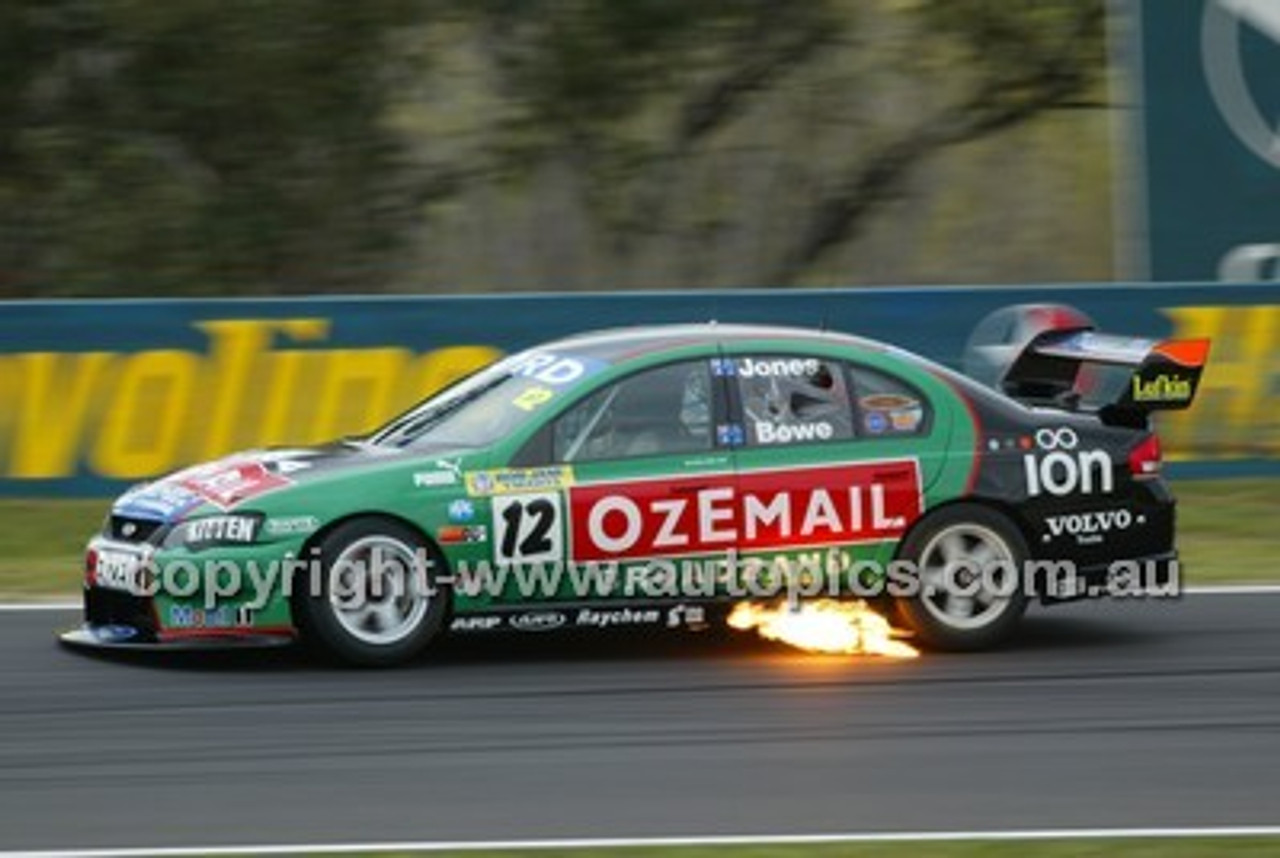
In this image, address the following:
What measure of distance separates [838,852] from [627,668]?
3035 millimetres

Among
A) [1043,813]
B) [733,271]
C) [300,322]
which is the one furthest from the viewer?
[733,271]

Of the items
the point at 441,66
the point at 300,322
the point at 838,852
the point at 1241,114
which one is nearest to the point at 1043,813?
the point at 838,852

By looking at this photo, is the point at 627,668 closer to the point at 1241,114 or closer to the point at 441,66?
the point at 1241,114

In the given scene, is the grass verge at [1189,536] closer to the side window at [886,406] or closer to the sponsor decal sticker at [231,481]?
the sponsor decal sticker at [231,481]

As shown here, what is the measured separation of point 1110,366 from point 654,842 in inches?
179

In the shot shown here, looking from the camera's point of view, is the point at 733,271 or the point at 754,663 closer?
the point at 754,663

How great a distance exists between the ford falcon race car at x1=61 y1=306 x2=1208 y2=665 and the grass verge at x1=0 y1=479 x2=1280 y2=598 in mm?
2551

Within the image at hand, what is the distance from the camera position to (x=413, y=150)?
925 inches

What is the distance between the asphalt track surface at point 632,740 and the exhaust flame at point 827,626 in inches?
6.4

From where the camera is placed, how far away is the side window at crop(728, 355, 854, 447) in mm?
10391

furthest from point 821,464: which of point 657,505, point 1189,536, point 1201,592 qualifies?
point 1189,536

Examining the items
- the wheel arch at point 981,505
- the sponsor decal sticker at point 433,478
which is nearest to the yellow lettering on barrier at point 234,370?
the sponsor decal sticker at point 433,478

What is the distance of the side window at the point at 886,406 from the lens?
34.5 ft

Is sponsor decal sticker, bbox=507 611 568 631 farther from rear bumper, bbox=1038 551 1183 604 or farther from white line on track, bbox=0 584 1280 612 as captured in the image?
white line on track, bbox=0 584 1280 612
